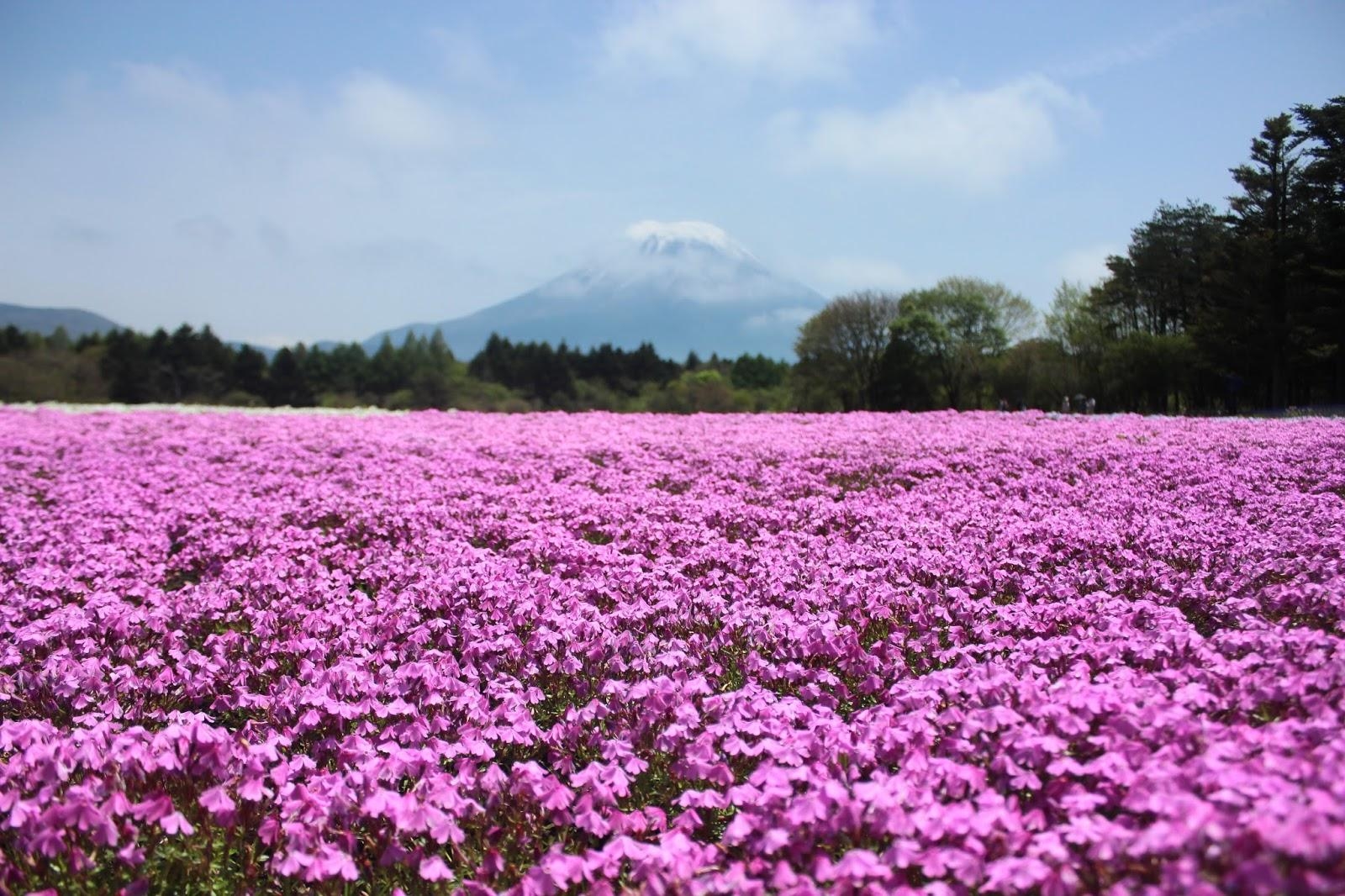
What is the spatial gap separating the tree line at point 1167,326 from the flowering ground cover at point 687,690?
94.9 ft

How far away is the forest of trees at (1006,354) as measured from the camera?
1470 inches

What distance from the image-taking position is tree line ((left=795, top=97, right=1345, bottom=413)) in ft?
117

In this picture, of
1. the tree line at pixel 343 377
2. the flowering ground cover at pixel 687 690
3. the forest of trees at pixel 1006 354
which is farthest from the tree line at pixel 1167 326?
the flowering ground cover at pixel 687 690

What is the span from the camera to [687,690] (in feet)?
15.5

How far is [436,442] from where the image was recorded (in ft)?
53.5

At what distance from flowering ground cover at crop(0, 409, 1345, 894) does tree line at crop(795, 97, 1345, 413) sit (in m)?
28.9

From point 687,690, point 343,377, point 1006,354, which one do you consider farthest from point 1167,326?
point 343,377

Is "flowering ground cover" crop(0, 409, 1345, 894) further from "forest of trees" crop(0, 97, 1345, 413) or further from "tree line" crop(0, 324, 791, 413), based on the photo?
"tree line" crop(0, 324, 791, 413)

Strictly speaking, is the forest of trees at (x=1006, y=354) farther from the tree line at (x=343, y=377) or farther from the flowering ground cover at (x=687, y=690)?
the flowering ground cover at (x=687, y=690)

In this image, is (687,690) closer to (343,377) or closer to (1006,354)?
(1006,354)

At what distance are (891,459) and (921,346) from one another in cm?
5521

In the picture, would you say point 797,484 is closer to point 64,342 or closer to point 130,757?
point 130,757

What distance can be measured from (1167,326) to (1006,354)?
1122 centimetres

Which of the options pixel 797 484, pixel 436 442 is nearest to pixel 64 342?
pixel 436 442
